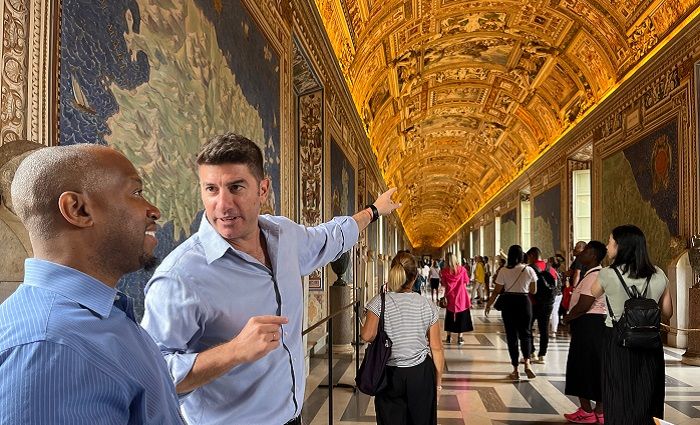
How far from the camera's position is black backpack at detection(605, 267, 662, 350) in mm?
4324

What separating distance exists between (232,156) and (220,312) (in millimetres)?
570

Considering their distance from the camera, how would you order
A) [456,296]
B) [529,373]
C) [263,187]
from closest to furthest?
[263,187]
[529,373]
[456,296]

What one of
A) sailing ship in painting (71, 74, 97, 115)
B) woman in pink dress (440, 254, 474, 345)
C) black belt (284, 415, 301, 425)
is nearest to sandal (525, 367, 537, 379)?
woman in pink dress (440, 254, 474, 345)

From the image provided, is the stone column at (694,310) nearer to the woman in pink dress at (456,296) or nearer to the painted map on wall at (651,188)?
the painted map on wall at (651,188)

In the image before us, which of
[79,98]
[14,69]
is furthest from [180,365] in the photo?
[79,98]

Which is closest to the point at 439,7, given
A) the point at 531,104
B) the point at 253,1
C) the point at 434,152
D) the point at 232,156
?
the point at 531,104

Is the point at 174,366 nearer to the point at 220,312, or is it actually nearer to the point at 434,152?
the point at 220,312

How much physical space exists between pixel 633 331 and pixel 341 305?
621cm

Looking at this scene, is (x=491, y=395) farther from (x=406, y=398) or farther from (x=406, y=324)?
(x=406, y=324)

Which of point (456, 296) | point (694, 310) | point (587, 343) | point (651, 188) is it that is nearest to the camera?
point (587, 343)

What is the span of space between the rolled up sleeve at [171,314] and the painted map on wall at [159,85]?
1413mm

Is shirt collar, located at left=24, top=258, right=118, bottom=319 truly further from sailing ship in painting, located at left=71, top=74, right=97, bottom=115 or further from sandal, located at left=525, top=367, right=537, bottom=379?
sandal, located at left=525, top=367, right=537, bottom=379

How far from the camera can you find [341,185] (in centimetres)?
1356

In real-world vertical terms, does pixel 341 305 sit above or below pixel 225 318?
below
